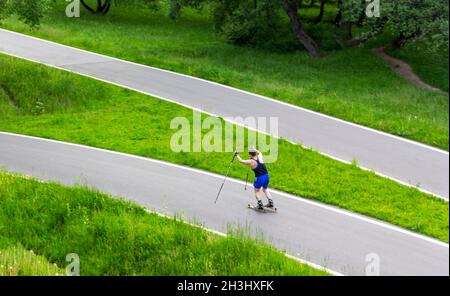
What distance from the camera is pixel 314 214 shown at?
504 inches

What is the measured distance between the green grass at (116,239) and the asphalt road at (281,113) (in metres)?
6.17

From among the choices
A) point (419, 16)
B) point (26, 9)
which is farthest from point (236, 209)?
point (419, 16)

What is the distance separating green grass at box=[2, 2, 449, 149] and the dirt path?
1.95 ft

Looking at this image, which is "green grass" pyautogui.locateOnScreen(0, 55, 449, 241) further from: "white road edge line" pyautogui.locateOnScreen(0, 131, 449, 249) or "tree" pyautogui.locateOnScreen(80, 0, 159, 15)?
"tree" pyautogui.locateOnScreen(80, 0, 159, 15)

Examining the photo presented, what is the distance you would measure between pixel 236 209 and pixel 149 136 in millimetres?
6021

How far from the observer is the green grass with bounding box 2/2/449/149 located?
19766 mm

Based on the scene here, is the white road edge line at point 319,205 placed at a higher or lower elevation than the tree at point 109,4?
lower

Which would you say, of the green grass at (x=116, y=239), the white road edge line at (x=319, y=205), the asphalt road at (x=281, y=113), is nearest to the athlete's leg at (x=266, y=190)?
the white road edge line at (x=319, y=205)

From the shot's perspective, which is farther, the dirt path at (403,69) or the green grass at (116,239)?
the dirt path at (403,69)

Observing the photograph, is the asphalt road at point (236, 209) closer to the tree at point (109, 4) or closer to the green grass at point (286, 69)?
the green grass at point (286, 69)

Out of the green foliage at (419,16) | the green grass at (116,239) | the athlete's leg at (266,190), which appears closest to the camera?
the green grass at (116,239)

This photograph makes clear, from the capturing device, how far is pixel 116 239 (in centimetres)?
1159

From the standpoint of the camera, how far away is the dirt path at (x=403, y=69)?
25.3 metres
